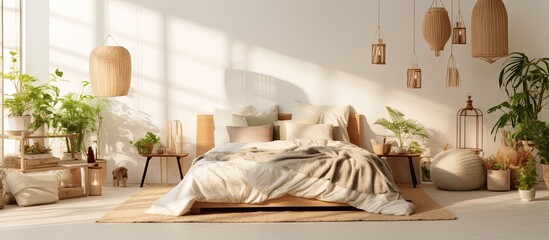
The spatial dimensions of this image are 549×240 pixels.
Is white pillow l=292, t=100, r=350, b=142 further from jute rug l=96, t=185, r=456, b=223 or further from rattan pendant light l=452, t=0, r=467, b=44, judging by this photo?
jute rug l=96, t=185, r=456, b=223

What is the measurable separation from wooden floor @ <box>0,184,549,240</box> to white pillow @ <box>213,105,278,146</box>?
2.33 m

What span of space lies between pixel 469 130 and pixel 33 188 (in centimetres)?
560

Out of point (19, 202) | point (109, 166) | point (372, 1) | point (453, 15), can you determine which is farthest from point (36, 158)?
point (453, 15)

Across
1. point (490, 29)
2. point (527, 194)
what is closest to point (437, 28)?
point (490, 29)

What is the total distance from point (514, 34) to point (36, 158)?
20.4 ft

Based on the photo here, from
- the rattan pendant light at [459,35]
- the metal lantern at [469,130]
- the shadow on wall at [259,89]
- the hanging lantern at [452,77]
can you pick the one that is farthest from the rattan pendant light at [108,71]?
the metal lantern at [469,130]

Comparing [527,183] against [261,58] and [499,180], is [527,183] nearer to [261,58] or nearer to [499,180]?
[499,180]

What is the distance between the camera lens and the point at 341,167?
28.3 ft

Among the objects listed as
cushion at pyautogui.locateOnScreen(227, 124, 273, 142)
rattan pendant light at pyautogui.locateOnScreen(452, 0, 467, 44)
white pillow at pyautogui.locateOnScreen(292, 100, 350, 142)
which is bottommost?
cushion at pyautogui.locateOnScreen(227, 124, 273, 142)

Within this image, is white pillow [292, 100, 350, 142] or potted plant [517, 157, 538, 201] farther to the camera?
white pillow [292, 100, 350, 142]

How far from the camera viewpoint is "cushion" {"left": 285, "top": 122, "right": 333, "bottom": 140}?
10.6 m

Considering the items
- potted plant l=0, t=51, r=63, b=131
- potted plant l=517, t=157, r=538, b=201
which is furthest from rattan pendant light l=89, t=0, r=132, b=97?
potted plant l=517, t=157, r=538, b=201

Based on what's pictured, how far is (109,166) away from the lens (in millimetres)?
11406

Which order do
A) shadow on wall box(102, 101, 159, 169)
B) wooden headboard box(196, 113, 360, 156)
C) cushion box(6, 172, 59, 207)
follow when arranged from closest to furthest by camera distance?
1. cushion box(6, 172, 59, 207)
2. wooden headboard box(196, 113, 360, 156)
3. shadow on wall box(102, 101, 159, 169)
